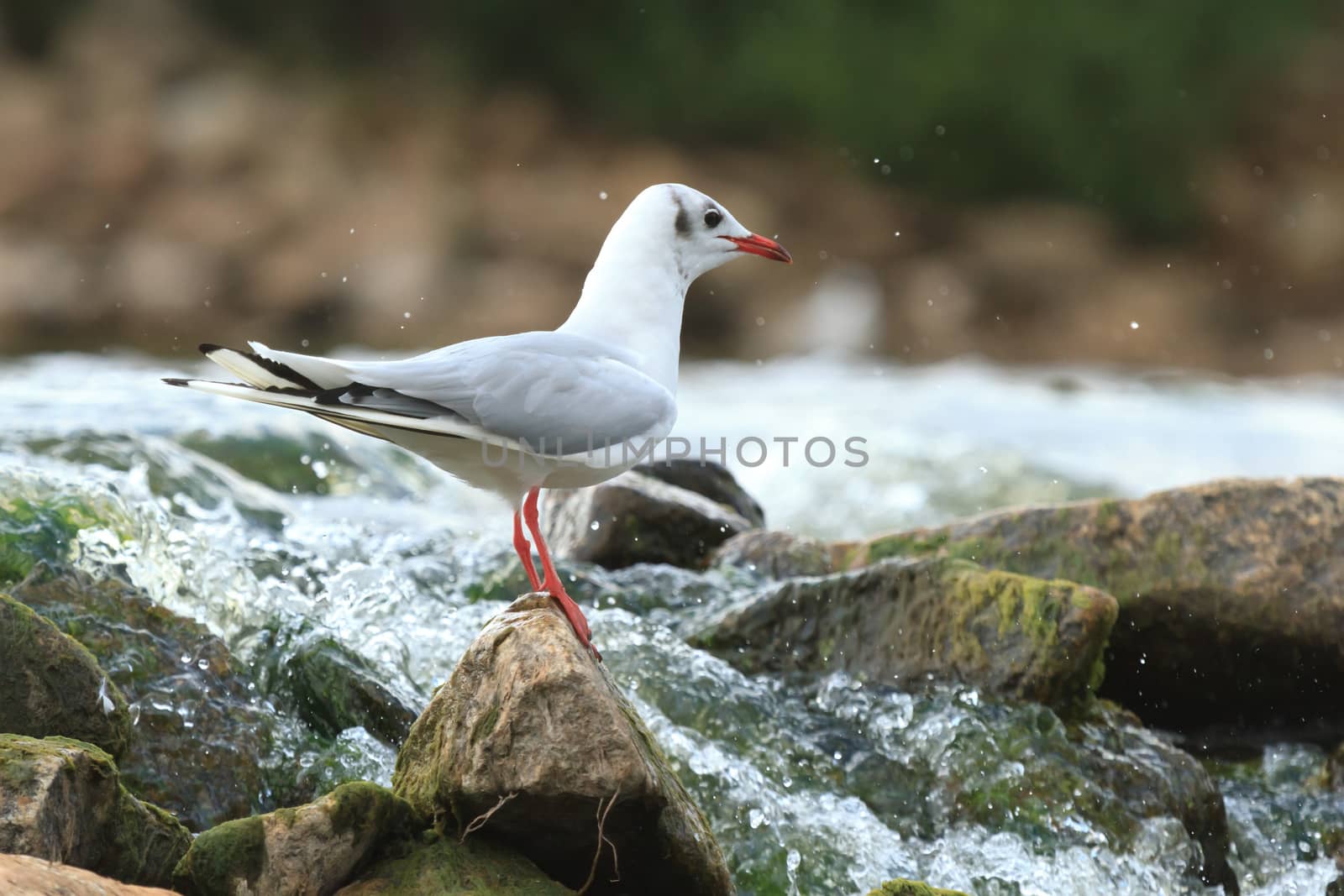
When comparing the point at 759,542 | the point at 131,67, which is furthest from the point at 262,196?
the point at 759,542

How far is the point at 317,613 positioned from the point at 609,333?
4.93 feet

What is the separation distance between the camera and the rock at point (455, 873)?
3160mm

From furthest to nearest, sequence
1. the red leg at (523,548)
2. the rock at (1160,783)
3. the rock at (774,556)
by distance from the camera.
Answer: the rock at (774,556)
the rock at (1160,783)
the red leg at (523,548)

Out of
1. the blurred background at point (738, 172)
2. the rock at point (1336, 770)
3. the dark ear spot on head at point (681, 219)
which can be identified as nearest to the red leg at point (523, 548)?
the dark ear spot on head at point (681, 219)

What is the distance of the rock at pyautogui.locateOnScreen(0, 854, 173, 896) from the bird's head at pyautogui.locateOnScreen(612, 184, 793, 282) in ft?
7.23

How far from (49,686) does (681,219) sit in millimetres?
1984

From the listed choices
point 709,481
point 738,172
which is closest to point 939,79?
point 738,172

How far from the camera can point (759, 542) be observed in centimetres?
600

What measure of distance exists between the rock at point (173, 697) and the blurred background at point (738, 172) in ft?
43.0

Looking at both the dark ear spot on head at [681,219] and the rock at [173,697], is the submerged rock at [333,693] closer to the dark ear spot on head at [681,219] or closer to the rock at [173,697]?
the rock at [173,697]

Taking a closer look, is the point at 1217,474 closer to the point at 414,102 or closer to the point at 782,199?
the point at 782,199

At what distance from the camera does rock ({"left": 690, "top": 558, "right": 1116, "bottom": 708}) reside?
15.1 ft

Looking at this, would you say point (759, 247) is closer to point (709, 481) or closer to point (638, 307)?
point (638, 307)

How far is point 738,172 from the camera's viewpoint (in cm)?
2052
